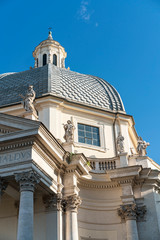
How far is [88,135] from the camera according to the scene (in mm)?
21766

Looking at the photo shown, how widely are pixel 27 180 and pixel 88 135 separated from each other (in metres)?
8.20

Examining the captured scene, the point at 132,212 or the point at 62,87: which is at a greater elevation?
the point at 62,87

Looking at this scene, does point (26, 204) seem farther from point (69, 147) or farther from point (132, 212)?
point (132, 212)

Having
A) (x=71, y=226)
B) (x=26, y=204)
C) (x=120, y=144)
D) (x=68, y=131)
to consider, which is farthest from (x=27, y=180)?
(x=120, y=144)

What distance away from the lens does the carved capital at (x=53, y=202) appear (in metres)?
16.0

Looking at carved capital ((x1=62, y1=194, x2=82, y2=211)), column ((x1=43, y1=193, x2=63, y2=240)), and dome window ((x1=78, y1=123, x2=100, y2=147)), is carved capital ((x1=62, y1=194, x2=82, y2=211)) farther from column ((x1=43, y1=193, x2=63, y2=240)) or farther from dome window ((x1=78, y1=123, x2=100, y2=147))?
dome window ((x1=78, y1=123, x2=100, y2=147))

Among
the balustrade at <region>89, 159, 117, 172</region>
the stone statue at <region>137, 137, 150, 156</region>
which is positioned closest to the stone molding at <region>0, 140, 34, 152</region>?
the balustrade at <region>89, 159, 117, 172</region>

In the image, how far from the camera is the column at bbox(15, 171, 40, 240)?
42.7 ft

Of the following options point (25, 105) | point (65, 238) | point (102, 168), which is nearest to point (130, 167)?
point (102, 168)

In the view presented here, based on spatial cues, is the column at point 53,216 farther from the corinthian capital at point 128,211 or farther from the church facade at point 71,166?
the corinthian capital at point 128,211

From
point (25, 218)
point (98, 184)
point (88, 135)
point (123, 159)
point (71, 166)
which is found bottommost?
point (25, 218)

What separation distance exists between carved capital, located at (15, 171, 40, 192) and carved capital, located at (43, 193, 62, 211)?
2051mm

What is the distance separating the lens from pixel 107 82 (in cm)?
2688

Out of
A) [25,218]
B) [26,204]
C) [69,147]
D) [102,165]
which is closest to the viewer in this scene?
[25,218]
